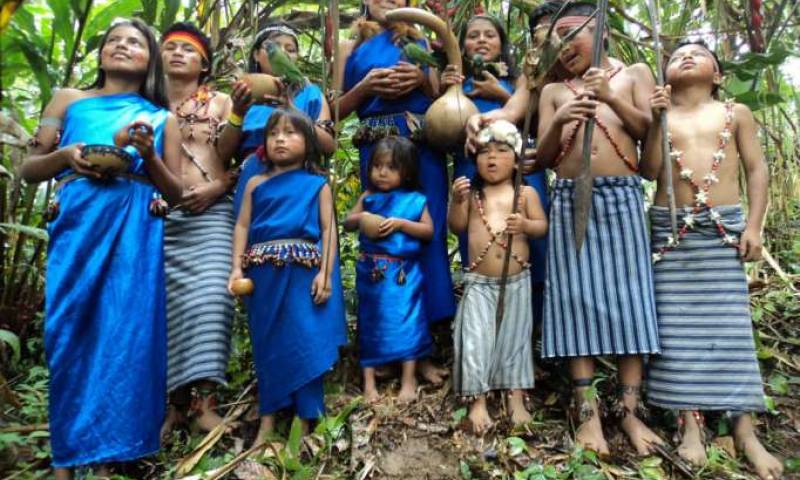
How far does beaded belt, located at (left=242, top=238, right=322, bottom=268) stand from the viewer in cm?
266

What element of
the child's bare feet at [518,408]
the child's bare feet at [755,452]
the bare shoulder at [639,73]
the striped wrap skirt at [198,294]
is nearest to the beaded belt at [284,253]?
the striped wrap skirt at [198,294]

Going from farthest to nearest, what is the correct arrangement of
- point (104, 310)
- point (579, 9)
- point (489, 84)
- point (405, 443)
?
point (489, 84) → point (579, 9) → point (405, 443) → point (104, 310)

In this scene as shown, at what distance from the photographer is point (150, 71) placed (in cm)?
285

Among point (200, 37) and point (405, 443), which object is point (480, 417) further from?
point (200, 37)

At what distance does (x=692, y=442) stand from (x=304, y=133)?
1969 millimetres

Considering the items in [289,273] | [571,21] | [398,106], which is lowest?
[289,273]

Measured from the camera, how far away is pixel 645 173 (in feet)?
9.24

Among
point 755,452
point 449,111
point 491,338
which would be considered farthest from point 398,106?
point 755,452

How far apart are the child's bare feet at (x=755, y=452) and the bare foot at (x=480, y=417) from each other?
99cm

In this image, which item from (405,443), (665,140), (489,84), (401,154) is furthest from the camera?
(489,84)

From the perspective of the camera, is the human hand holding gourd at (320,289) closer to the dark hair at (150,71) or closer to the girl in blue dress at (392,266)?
the girl in blue dress at (392,266)

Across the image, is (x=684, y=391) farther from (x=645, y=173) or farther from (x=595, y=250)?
(x=645, y=173)

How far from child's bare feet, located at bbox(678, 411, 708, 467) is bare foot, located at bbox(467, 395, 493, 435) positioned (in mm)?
745

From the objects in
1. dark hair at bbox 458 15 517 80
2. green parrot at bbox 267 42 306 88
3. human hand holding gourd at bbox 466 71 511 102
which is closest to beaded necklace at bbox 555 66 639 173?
human hand holding gourd at bbox 466 71 511 102
